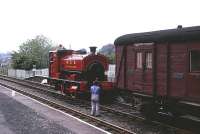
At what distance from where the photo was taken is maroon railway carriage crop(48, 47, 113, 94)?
25641 mm

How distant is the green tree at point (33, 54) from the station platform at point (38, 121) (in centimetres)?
4563

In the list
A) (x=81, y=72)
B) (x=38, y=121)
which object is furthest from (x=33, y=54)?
(x=38, y=121)

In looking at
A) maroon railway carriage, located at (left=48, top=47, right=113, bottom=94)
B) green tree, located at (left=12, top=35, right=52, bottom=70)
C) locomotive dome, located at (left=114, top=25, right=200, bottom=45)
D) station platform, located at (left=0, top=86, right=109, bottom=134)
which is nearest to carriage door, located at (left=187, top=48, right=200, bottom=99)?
locomotive dome, located at (left=114, top=25, right=200, bottom=45)

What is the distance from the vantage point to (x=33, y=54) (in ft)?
266

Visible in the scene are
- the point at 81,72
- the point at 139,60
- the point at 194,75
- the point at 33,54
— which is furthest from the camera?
the point at 33,54

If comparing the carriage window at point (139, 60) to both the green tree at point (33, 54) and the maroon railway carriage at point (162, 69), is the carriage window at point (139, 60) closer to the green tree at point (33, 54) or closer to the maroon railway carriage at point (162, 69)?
the maroon railway carriage at point (162, 69)

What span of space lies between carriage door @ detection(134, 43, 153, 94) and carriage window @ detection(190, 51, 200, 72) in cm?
238

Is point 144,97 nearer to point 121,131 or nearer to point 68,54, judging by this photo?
point 121,131

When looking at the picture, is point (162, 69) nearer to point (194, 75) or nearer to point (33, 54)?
point (194, 75)

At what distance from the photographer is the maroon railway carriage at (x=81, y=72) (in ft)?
84.1

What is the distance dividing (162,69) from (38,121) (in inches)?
228

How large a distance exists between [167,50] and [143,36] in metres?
1.82

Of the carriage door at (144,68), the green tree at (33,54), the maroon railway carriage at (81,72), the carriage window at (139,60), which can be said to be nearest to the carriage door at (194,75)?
the carriage door at (144,68)

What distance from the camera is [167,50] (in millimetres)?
15695
